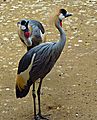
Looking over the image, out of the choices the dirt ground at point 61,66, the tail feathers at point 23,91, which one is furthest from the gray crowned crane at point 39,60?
the dirt ground at point 61,66

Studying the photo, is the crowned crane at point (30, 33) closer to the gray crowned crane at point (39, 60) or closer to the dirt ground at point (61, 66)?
the dirt ground at point (61, 66)

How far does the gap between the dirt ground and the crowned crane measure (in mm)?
200

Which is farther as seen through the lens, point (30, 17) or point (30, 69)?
point (30, 17)

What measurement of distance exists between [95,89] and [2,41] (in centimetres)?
223

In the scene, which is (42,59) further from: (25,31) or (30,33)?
(30,33)

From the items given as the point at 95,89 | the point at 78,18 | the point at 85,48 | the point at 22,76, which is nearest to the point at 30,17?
the point at 78,18

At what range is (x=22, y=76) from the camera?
4766 mm

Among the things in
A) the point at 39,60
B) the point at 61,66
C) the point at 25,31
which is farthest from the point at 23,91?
the point at 61,66

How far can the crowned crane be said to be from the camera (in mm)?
4954

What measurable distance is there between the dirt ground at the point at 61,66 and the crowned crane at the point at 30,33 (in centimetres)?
20

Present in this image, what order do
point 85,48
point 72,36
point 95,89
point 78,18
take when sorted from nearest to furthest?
point 95,89, point 85,48, point 72,36, point 78,18

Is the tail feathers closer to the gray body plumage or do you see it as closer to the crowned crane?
the gray body plumage

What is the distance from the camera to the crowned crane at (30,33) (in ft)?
16.3

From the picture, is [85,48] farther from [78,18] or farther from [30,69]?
[30,69]
